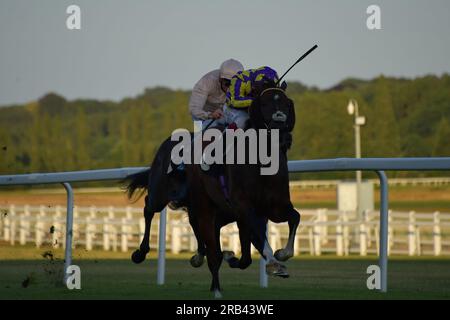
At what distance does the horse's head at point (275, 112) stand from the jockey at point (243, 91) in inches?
6.6

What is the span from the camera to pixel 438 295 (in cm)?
870

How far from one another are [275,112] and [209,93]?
1.47 metres

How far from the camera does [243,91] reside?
8.84 metres

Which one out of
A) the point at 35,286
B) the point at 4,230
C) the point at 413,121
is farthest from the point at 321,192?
the point at 35,286

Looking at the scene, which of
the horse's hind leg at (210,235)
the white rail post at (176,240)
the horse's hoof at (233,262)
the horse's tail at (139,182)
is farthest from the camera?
the white rail post at (176,240)

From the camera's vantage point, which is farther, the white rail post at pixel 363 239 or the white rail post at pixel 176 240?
the white rail post at pixel 176 240

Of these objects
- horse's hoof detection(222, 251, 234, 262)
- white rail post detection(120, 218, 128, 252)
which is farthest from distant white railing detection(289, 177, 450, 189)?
horse's hoof detection(222, 251, 234, 262)

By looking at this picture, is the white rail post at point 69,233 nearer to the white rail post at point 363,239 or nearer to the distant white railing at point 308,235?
the distant white railing at point 308,235

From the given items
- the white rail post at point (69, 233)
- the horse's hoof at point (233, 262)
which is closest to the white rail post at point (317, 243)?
the white rail post at point (69, 233)

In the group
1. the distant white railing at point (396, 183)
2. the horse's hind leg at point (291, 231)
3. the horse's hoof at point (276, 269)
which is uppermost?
the distant white railing at point (396, 183)

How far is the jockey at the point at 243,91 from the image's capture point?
8688 millimetres

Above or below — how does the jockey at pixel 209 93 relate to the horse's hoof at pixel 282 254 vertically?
above

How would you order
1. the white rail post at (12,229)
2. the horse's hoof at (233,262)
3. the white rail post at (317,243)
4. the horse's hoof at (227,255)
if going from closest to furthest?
the horse's hoof at (233,262) → the horse's hoof at (227,255) → the white rail post at (317,243) → the white rail post at (12,229)
